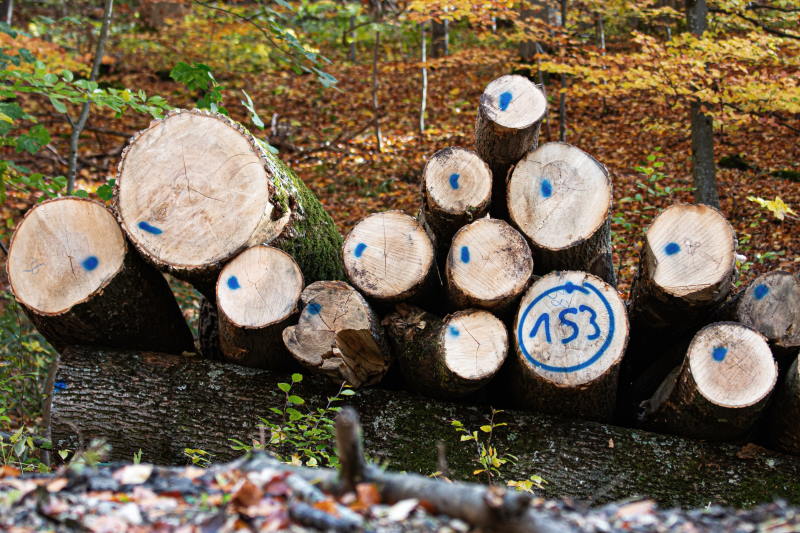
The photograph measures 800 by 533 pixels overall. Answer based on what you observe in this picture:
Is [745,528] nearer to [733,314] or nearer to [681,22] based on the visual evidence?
[733,314]

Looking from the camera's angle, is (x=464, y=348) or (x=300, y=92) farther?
(x=300, y=92)

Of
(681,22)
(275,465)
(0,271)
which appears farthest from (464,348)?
(681,22)

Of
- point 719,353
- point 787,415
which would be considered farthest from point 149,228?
point 787,415

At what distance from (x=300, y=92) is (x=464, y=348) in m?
9.72

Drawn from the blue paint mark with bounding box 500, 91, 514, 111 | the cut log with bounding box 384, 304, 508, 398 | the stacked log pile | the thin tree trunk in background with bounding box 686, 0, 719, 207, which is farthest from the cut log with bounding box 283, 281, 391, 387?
the thin tree trunk in background with bounding box 686, 0, 719, 207

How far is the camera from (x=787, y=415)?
9.41ft

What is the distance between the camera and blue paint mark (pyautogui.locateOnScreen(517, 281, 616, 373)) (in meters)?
2.90

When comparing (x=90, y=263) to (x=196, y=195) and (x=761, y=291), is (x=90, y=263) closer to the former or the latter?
(x=196, y=195)

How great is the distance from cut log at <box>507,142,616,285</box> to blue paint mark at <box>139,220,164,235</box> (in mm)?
1665

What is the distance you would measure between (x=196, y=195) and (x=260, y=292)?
0.58 meters

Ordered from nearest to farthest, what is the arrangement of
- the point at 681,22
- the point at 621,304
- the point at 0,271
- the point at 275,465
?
the point at 275,465, the point at 621,304, the point at 0,271, the point at 681,22

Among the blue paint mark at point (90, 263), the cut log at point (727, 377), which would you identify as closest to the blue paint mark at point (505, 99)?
the cut log at point (727, 377)

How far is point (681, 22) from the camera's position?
1224 centimetres

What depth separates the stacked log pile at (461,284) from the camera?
2.91 metres
